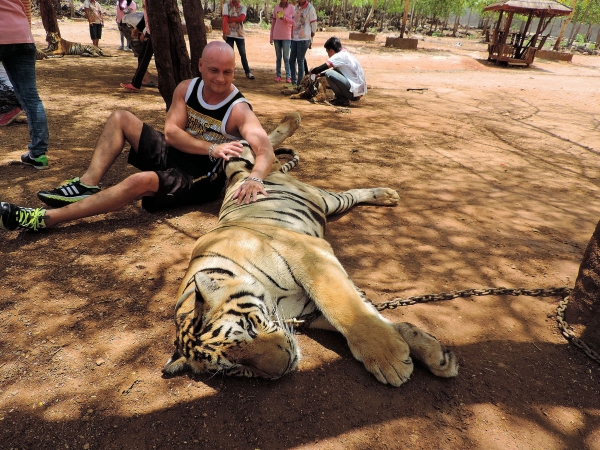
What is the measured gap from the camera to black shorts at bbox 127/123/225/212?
339 centimetres

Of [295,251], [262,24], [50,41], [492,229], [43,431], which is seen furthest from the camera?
[262,24]

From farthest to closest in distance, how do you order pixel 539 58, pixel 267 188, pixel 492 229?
1. pixel 539 58
2. pixel 492 229
3. pixel 267 188

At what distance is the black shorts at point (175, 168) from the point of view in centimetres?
339

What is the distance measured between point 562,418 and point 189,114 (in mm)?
3190

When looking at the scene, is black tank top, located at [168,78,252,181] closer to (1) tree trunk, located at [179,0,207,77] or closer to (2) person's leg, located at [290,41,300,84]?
(1) tree trunk, located at [179,0,207,77]

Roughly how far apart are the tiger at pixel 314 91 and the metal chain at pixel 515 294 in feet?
20.7

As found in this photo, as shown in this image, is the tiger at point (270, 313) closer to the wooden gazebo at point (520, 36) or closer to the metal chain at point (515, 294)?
the metal chain at point (515, 294)

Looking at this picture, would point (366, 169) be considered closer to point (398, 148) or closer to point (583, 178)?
point (398, 148)

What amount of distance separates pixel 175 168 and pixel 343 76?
5.30 m

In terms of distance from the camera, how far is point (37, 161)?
4.08 m

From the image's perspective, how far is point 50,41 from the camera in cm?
1177

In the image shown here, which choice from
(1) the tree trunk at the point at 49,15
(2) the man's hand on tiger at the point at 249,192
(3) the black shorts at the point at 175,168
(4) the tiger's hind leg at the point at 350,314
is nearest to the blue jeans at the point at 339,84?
(3) the black shorts at the point at 175,168

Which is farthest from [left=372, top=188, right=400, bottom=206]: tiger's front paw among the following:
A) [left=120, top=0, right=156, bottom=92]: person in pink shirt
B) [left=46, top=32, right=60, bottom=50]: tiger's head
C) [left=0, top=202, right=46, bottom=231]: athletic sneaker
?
[left=46, top=32, right=60, bottom=50]: tiger's head

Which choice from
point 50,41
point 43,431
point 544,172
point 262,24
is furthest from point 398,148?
point 262,24
